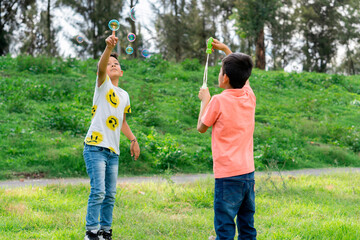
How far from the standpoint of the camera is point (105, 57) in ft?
11.7

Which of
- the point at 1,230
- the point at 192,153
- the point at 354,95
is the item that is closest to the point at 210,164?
the point at 192,153

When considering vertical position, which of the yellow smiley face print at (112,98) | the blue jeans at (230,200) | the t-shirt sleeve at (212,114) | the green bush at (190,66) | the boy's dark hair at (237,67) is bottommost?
the blue jeans at (230,200)

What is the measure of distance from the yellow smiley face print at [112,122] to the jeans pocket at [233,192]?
1.46m

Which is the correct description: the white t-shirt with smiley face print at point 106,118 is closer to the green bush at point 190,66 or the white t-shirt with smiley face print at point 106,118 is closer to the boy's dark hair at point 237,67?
the boy's dark hair at point 237,67

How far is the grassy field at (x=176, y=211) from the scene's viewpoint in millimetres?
3969

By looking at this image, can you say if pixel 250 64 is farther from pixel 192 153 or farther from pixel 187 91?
pixel 187 91

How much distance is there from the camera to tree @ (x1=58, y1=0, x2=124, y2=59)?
2234 cm

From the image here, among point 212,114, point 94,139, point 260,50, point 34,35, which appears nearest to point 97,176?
point 94,139

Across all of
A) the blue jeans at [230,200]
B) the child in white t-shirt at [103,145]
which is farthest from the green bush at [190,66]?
the blue jeans at [230,200]

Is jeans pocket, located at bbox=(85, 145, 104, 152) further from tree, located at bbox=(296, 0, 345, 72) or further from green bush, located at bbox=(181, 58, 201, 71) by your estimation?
tree, located at bbox=(296, 0, 345, 72)

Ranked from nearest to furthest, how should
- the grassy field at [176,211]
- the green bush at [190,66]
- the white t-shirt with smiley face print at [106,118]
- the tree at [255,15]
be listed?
the white t-shirt with smiley face print at [106,118]
the grassy field at [176,211]
the green bush at [190,66]
the tree at [255,15]

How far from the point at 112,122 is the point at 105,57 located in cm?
68

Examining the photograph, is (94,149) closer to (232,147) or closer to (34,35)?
(232,147)

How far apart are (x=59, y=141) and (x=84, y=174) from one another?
1.39 metres
